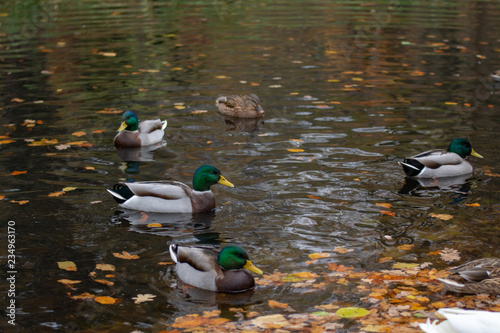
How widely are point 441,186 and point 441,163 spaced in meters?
0.36

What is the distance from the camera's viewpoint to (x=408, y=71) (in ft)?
48.6

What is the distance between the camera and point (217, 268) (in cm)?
603

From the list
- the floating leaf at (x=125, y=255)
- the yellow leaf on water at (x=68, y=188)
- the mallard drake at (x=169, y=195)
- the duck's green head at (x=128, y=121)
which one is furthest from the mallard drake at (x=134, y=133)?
the floating leaf at (x=125, y=255)

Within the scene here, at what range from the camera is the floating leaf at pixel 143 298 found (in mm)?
5781

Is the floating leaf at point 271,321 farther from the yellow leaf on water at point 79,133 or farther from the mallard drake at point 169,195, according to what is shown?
the yellow leaf on water at point 79,133

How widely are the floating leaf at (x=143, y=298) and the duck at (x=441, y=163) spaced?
166 inches

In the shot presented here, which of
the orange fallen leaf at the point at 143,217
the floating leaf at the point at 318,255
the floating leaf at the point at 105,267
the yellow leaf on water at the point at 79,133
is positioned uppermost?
the floating leaf at the point at 105,267

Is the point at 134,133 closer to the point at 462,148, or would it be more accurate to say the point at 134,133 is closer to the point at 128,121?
the point at 128,121

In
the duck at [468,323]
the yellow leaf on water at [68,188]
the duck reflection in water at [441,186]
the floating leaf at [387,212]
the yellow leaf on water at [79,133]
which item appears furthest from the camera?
the yellow leaf on water at [79,133]

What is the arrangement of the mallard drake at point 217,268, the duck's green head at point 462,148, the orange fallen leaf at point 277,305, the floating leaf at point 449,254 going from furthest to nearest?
the duck's green head at point 462,148 < the floating leaf at point 449,254 < the mallard drake at point 217,268 < the orange fallen leaf at point 277,305

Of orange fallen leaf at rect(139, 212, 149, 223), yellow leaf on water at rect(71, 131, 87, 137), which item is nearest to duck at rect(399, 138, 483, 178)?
orange fallen leaf at rect(139, 212, 149, 223)

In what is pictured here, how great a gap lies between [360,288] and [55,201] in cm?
409

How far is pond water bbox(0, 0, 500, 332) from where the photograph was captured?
637 centimetres

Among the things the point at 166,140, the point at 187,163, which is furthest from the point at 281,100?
the point at 187,163
